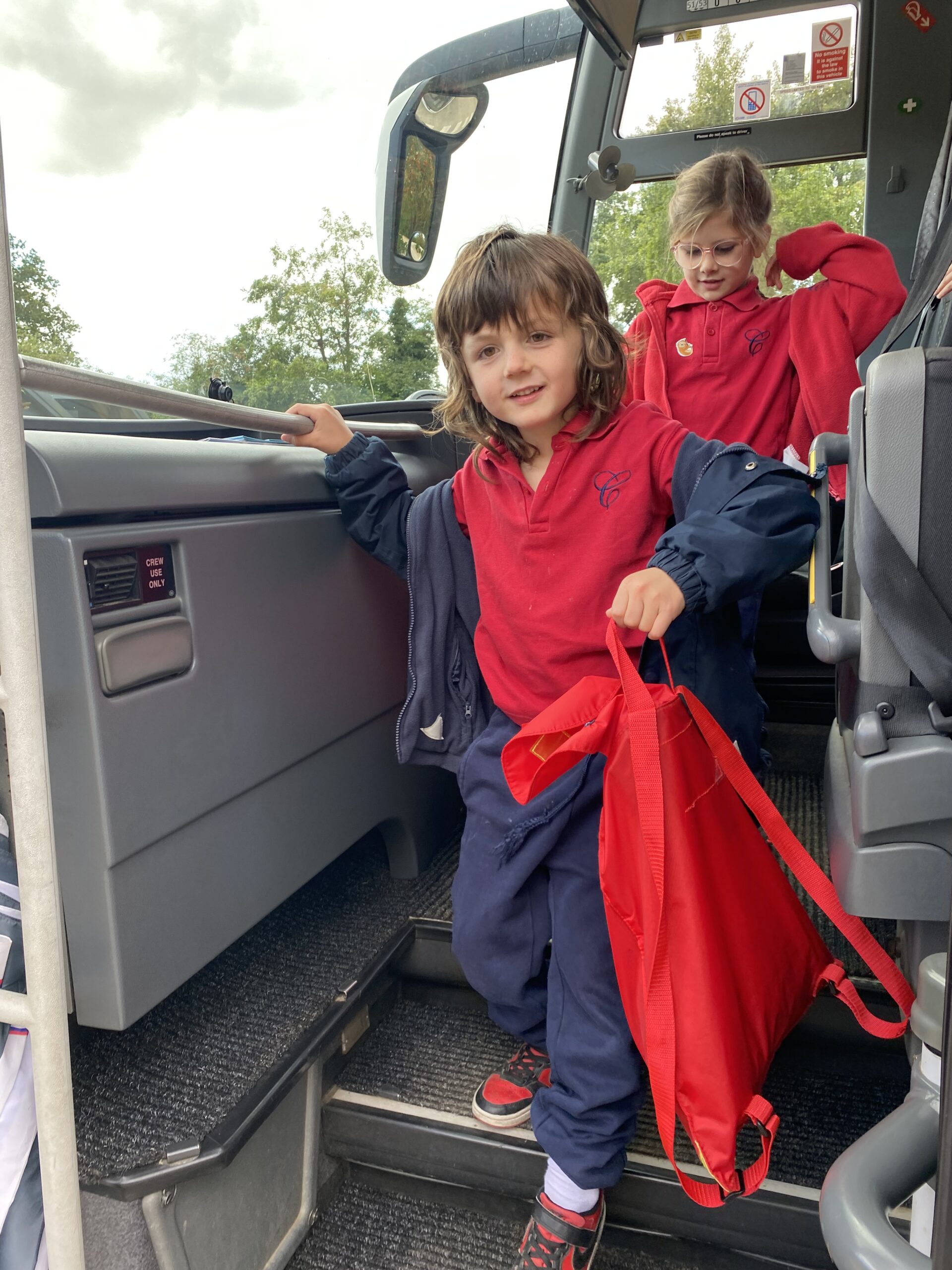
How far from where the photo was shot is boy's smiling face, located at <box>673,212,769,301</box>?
194cm

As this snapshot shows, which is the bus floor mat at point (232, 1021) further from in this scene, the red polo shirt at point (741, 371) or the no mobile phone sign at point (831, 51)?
the no mobile phone sign at point (831, 51)

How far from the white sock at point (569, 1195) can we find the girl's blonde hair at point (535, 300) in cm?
91

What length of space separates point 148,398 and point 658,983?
2.62 feet

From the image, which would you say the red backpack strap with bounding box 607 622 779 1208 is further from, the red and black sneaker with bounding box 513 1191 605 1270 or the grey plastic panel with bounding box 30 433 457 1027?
the grey plastic panel with bounding box 30 433 457 1027

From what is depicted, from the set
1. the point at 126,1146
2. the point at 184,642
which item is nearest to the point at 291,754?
the point at 184,642

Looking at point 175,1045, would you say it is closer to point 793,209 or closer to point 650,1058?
point 650,1058

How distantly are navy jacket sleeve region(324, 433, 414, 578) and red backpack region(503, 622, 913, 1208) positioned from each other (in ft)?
1.70

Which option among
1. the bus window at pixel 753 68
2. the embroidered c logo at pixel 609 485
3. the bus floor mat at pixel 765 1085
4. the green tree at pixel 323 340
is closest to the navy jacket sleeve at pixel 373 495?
the green tree at pixel 323 340

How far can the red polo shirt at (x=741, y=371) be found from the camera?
6.55 ft

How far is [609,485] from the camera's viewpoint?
1283 millimetres

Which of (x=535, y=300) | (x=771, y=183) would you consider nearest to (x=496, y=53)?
(x=771, y=183)

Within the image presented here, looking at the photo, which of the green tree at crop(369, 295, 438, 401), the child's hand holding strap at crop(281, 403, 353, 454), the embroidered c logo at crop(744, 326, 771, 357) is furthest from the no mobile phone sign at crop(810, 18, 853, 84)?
the child's hand holding strap at crop(281, 403, 353, 454)

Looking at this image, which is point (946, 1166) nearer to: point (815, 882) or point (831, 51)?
point (815, 882)

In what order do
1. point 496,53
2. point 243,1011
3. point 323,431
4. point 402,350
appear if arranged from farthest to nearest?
1. point 496,53
2. point 402,350
3. point 323,431
4. point 243,1011
